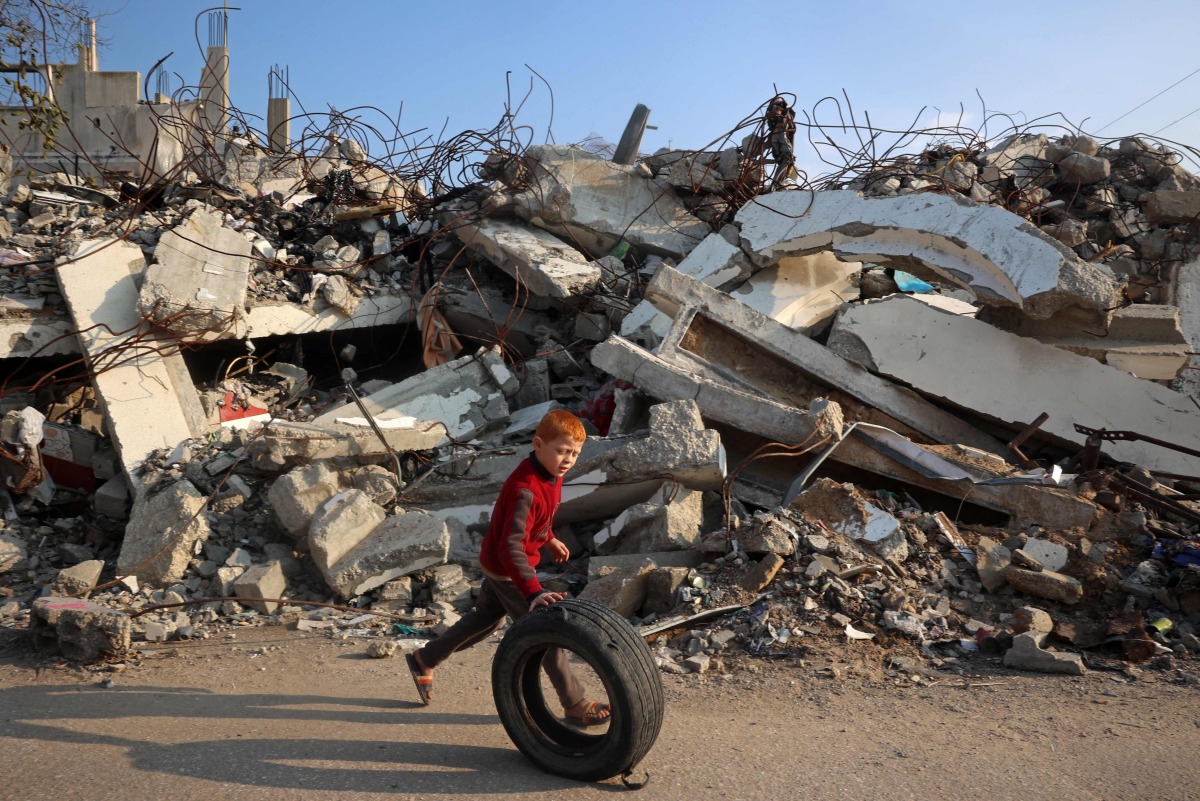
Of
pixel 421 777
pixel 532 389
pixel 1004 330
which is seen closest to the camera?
pixel 421 777

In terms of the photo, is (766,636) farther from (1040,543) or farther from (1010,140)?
(1010,140)

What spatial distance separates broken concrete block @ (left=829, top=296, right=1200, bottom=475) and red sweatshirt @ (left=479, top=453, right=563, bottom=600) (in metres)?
3.57

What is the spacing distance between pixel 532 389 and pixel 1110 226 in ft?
20.4

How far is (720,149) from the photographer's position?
8.41m

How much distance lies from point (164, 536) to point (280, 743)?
97.2 inches

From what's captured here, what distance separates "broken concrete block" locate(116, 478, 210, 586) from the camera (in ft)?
15.7

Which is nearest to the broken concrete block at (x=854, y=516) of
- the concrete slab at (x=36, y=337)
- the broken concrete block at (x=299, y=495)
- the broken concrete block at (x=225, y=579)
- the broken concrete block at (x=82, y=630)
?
the broken concrete block at (x=299, y=495)

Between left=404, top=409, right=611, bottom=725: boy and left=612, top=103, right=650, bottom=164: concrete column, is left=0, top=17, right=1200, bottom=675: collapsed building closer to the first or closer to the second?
left=612, top=103, right=650, bottom=164: concrete column

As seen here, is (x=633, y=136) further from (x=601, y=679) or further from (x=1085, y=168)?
(x=601, y=679)

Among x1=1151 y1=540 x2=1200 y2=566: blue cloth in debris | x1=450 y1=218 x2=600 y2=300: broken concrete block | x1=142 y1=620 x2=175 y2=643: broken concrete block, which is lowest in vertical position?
x1=142 y1=620 x2=175 y2=643: broken concrete block

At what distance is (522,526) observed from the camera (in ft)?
9.50

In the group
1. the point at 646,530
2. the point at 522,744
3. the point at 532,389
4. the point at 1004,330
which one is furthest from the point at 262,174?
the point at 522,744

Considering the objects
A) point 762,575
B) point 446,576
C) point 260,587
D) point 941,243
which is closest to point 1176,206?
point 941,243

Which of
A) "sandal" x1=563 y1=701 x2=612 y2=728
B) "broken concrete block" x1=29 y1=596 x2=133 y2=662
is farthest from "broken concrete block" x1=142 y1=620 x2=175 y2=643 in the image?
"sandal" x1=563 y1=701 x2=612 y2=728
